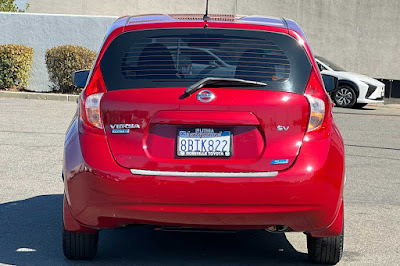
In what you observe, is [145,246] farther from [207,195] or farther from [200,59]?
[200,59]

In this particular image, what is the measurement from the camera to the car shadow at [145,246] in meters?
5.74

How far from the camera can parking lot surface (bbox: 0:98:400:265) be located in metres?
5.84

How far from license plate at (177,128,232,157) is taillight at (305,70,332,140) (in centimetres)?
54

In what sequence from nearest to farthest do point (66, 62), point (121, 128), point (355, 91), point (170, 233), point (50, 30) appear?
point (121, 128) → point (170, 233) → point (66, 62) → point (355, 91) → point (50, 30)

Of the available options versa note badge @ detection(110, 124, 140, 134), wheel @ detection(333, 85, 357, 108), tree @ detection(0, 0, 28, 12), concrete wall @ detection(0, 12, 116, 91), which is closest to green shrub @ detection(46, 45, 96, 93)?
concrete wall @ detection(0, 12, 116, 91)

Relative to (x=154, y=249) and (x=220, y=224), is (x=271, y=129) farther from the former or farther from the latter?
(x=154, y=249)

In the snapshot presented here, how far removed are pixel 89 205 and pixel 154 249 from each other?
43.5 inches

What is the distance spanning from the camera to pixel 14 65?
20.4m

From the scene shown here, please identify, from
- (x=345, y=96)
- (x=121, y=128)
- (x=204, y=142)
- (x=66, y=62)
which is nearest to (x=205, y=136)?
(x=204, y=142)

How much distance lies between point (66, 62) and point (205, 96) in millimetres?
15666

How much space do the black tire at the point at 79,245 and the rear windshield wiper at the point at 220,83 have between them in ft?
4.08

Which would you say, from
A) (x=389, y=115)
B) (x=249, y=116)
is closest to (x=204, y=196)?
(x=249, y=116)

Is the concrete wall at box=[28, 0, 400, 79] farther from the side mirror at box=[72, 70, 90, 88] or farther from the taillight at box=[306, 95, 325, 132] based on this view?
the taillight at box=[306, 95, 325, 132]

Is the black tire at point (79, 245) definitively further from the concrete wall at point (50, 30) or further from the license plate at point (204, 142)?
the concrete wall at point (50, 30)
